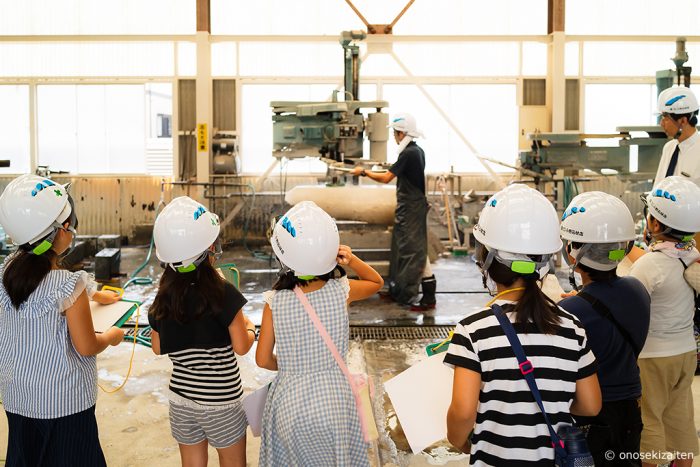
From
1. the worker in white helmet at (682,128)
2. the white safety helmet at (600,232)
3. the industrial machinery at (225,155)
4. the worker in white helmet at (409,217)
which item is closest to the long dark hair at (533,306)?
the white safety helmet at (600,232)

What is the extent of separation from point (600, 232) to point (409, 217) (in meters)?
3.69

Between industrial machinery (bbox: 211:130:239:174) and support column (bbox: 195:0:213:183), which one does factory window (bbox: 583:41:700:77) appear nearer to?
industrial machinery (bbox: 211:130:239:174)

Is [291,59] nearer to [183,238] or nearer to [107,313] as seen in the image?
[107,313]

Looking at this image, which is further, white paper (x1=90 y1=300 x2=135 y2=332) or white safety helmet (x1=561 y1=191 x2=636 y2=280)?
white paper (x1=90 y1=300 x2=135 y2=332)

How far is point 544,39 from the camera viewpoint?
416 inches

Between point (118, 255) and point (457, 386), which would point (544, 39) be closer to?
point (118, 255)

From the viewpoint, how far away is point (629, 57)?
11.0 meters

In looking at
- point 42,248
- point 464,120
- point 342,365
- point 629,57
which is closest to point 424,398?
point 342,365

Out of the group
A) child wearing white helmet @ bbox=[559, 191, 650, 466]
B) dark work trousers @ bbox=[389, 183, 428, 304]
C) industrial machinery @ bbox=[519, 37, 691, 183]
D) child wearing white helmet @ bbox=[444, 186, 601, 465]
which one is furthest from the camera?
dark work trousers @ bbox=[389, 183, 428, 304]

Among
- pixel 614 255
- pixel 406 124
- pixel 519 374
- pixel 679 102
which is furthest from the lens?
pixel 406 124

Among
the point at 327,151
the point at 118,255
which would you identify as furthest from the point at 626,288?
the point at 118,255

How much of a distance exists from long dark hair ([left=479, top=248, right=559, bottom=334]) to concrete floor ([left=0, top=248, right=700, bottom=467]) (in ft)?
5.31

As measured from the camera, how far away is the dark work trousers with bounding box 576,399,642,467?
206 centimetres

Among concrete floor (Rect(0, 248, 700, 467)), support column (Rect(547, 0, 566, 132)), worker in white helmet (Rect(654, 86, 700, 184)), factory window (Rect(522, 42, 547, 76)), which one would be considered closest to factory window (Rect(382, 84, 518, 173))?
factory window (Rect(522, 42, 547, 76))
